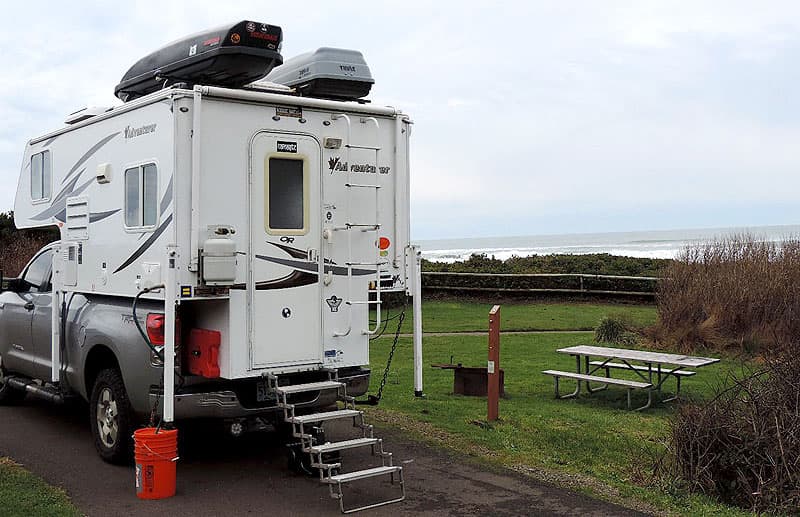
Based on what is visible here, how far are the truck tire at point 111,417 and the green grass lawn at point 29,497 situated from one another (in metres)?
0.66

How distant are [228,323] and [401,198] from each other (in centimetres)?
209

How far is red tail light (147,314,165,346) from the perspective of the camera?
23.0ft

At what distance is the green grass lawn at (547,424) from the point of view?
23.3 feet

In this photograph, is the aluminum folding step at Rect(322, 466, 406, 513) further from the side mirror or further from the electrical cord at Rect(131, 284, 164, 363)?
the side mirror

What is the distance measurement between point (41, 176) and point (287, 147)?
3.64m

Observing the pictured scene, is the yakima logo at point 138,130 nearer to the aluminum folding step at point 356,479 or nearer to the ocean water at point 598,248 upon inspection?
the aluminum folding step at point 356,479

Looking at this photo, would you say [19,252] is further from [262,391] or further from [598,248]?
[598,248]

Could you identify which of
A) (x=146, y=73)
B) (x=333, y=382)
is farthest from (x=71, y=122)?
(x=333, y=382)

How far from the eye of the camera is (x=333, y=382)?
7.42 metres

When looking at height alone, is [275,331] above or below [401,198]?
below

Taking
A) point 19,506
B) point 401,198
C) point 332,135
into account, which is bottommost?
point 19,506

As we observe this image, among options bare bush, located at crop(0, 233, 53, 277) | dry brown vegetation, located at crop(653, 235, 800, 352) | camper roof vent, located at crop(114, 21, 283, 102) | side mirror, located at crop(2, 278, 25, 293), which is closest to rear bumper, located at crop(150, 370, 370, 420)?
camper roof vent, located at crop(114, 21, 283, 102)

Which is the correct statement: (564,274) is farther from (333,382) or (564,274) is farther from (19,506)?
(19,506)

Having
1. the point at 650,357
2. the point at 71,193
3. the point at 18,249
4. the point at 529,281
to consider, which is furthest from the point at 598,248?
the point at 71,193
